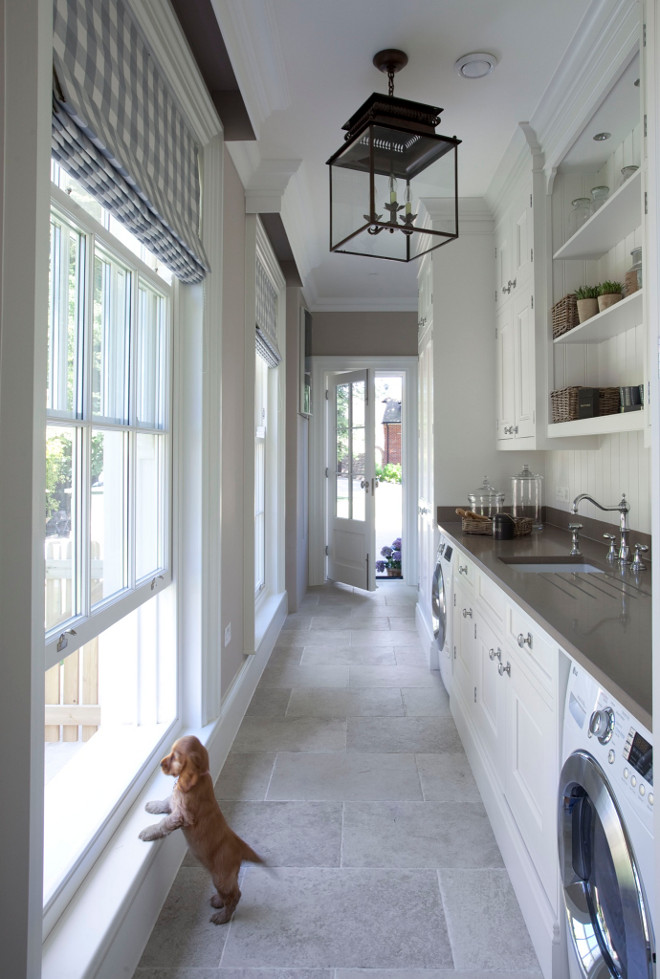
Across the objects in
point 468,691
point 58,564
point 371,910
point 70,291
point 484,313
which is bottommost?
point 371,910

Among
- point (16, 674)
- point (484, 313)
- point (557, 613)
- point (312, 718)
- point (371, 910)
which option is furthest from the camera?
point (484, 313)

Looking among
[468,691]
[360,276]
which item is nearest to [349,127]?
[468,691]

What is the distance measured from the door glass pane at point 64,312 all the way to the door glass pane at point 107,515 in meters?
0.21

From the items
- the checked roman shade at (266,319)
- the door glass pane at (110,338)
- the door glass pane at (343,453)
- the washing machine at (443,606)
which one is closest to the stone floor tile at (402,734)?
the washing machine at (443,606)

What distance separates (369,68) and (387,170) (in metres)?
0.69

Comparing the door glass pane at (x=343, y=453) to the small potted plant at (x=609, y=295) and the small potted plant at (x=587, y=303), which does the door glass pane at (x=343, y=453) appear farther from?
the small potted plant at (x=609, y=295)

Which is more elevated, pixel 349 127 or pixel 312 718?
pixel 349 127

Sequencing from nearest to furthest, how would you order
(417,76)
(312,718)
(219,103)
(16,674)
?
(16,674), (219,103), (417,76), (312,718)

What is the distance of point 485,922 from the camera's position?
1732 mm

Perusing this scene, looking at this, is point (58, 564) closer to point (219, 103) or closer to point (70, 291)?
point (70, 291)

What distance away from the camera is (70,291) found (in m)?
1.52

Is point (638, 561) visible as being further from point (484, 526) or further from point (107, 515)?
point (107, 515)

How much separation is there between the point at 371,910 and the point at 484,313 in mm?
3263

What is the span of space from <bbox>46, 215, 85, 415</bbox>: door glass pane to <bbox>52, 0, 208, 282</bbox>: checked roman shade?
141 millimetres
